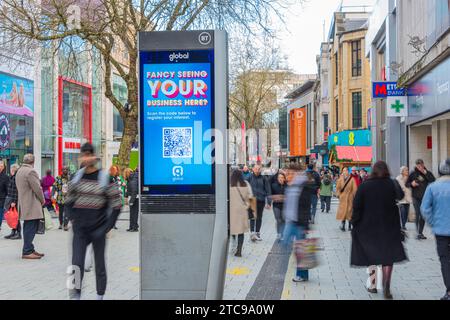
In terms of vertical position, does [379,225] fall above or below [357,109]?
below

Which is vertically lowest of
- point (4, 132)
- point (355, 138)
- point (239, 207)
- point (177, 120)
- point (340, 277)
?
point (340, 277)

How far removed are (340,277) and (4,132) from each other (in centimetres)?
2191

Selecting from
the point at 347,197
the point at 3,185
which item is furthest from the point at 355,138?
the point at 3,185

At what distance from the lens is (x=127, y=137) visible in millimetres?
19828

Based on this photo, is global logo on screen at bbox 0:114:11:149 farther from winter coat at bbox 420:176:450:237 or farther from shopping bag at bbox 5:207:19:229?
winter coat at bbox 420:176:450:237

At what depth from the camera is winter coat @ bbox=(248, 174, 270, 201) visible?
14.1 metres

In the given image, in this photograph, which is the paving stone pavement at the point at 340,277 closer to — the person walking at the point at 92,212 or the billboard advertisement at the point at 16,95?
the person walking at the point at 92,212

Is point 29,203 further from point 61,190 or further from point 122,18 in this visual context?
point 122,18

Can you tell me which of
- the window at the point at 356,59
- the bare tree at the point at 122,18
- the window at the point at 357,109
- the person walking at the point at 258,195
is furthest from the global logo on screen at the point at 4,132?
the window at the point at 356,59

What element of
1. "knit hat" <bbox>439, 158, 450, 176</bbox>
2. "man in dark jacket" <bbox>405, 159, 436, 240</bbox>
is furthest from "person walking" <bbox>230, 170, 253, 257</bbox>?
"knit hat" <bbox>439, 158, 450, 176</bbox>
